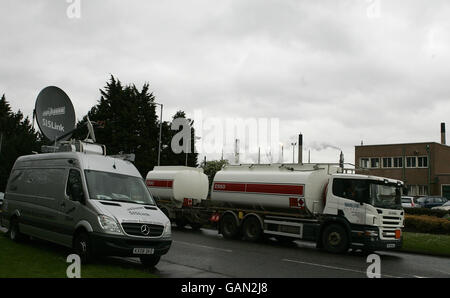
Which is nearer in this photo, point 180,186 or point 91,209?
point 91,209

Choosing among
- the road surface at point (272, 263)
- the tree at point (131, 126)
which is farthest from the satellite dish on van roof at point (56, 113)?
the tree at point (131, 126)

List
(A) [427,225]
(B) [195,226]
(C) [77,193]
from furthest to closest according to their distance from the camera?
1. (B) [195,226]
2. (A) [427,225]
3. (C) [77,193]

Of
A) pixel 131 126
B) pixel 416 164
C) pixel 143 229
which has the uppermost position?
pixel 131 126

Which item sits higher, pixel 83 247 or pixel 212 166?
pixel 212 166

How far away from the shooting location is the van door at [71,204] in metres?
11.1

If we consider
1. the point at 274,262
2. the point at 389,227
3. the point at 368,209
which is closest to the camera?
the point at 274,262

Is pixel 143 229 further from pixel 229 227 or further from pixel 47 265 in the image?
pixel 229 227

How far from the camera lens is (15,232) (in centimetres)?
1405

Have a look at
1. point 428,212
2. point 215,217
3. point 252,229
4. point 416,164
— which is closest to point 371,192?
point 252,229

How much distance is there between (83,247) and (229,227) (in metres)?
10.2

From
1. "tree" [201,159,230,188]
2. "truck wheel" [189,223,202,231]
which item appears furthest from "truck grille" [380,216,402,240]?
"tree" [201,159,230,188]

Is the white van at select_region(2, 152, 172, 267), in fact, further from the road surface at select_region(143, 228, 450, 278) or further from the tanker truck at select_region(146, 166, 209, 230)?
the tanker truck at select_region(146, 166, 209, 230)

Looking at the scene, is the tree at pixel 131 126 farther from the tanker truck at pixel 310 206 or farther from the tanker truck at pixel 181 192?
the tanker truck at pixel 310 206

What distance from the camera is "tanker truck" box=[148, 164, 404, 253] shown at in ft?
51.9
